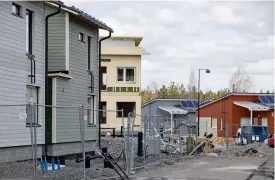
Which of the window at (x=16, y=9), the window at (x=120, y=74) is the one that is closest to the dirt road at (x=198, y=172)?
the window at (x=16, y=9)

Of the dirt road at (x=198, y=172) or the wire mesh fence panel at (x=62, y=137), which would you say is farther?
the wire mesh fence panel at (x=62, y=137)

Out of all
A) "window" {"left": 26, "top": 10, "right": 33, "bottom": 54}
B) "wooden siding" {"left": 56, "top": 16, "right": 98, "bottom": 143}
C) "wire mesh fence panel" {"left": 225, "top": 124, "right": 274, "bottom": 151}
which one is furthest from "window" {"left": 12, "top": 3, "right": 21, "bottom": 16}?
"wire mesh fence panel" {"left": 225, "top": 124, "right": 274, "bottom": 151}

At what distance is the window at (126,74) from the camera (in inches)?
1766

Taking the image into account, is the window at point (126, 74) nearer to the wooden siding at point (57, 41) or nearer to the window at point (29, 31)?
the wooden siding at point (57, 41)

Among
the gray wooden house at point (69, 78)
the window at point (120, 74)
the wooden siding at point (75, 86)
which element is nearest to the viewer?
the gray wooden house at point (69, 78)

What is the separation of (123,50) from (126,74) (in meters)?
2.19

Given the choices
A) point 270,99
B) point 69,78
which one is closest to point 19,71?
point 69,78

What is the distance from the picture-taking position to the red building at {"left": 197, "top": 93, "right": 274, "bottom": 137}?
47737 millimetres

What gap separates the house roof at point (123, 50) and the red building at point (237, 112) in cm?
904

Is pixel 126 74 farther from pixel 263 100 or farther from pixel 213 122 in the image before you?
pixel 263 100

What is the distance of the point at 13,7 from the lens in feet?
56.0

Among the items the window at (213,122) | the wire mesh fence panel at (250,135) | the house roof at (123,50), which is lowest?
the wire mesh fence panel at (250,135)

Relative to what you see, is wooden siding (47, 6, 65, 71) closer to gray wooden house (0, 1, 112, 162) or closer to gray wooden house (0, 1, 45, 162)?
gray wooden house (0, 1, 112, 162)

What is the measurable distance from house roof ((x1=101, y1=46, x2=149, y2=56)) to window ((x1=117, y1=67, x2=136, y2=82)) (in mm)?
1448
